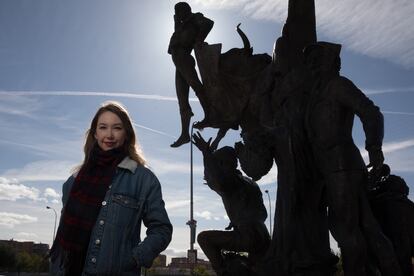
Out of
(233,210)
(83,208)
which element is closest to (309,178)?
(233,210)

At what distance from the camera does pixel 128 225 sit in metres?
2.52

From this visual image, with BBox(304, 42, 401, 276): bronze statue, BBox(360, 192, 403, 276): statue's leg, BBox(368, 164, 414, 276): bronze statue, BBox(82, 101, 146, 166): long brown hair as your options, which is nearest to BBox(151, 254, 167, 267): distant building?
BBox(368, 164, 414, 276): bronze statue

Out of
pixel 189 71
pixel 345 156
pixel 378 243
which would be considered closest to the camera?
pixel 378 243

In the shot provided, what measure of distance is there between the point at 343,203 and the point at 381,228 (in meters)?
0.55

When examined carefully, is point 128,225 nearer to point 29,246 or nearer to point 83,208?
point 83,208

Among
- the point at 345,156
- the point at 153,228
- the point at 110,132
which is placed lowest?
the point at 153,228

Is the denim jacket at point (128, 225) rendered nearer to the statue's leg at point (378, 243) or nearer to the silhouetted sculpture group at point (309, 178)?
the silhouetted sculpture group at point (309, 178)

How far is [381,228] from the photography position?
4375mm

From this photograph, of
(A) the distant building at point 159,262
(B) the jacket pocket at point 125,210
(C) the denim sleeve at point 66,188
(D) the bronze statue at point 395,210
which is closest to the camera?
(B) the jacket pocket at point 125,210

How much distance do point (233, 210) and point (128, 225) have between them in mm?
2966

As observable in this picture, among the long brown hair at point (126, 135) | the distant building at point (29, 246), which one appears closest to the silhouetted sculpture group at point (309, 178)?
the long brown hair at point (126, 135)

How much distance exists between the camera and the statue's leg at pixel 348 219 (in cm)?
404

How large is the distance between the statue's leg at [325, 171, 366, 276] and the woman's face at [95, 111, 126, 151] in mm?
2243

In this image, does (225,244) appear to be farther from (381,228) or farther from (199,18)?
(199,18)
